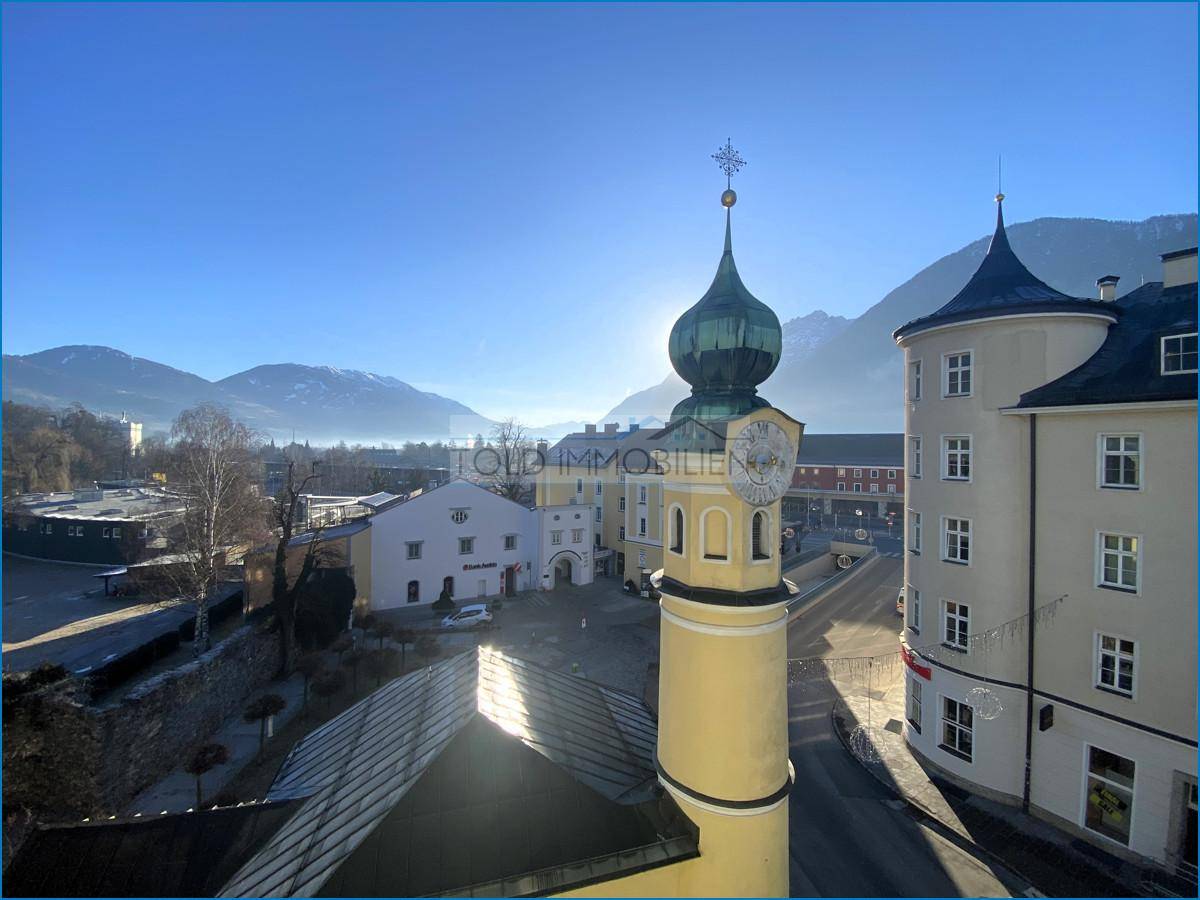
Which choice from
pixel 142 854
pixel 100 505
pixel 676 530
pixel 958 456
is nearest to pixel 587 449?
pixel 958 456

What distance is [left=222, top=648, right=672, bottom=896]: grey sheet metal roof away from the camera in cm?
502

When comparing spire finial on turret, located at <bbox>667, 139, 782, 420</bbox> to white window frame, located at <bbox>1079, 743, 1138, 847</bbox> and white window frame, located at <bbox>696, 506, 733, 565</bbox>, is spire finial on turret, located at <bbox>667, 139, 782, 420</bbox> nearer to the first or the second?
white window frame, located at <bbox>696, 506, 733, 565</bbox>

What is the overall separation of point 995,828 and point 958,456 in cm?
839

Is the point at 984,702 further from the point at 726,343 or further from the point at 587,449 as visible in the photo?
the point at 587,449

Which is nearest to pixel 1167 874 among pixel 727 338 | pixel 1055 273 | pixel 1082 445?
pixel 1082 445

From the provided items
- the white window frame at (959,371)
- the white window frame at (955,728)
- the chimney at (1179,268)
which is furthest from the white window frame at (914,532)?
the chimney at (1179,268)

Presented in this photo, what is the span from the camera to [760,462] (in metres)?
5.73

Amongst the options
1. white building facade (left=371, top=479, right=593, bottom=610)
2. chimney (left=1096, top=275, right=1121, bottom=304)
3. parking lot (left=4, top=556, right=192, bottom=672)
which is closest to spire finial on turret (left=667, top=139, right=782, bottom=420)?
chimney (left=1096, top=275, right=1121, bottom=304)

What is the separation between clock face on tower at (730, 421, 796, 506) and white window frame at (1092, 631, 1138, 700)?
32.8ft

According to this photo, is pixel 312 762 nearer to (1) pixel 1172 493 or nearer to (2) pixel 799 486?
(1) pixel 1172 493

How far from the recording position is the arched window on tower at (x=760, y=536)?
6.02 meters

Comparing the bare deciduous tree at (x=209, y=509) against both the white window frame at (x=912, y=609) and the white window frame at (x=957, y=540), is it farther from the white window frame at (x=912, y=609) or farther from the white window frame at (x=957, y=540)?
the white window frame at (x=957, y=540)

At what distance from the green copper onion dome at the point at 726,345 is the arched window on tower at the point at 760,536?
133 centimetres

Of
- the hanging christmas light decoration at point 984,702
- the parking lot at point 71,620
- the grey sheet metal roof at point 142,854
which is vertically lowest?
the parking lot at point 71,620
